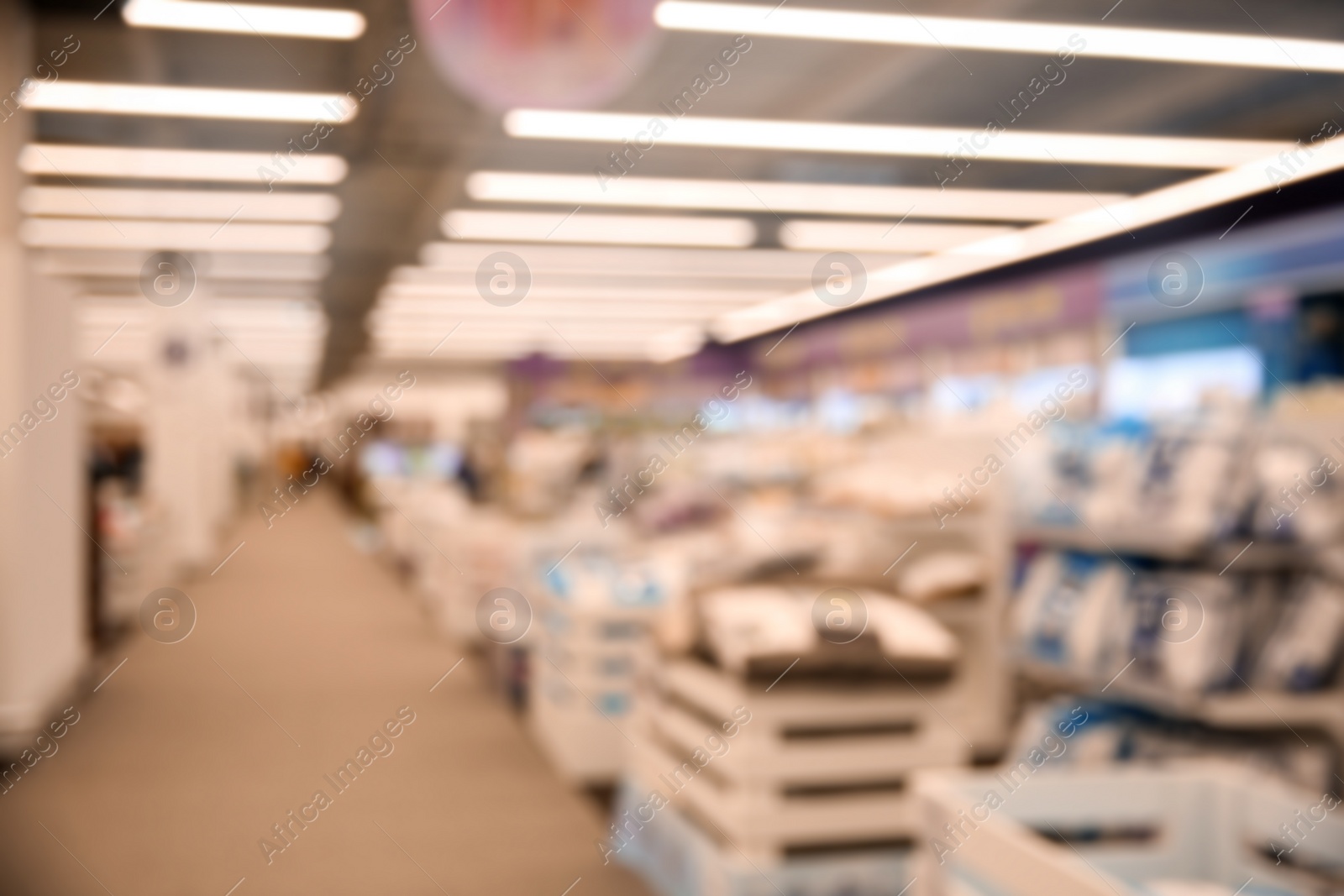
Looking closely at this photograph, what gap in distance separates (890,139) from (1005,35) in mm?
1649

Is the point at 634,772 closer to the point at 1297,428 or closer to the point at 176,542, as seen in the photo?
the point at 1297,428

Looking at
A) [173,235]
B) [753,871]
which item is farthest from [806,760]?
[173,235]

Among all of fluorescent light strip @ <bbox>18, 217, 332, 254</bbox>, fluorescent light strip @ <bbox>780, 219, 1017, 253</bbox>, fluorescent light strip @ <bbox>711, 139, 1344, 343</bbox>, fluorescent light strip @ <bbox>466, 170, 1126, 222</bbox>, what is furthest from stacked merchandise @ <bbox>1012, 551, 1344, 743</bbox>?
fluorescent light strip @ <bbox>18, 217, 332, 254</bbox>

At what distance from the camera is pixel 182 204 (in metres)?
7.27

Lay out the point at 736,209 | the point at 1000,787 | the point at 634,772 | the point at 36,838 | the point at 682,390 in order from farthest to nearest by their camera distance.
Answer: the point at 682,390, the point at 736,209, the point at 36,838, the point at 634,772, the point at 1000,787

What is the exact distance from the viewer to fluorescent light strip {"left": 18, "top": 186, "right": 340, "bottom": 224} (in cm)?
701

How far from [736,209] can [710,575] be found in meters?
4.61

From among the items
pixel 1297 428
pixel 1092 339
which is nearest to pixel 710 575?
pixel 1297 428

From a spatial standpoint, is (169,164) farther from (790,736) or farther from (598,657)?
(790,736)

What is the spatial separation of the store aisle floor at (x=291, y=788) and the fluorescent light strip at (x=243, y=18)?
118 inches

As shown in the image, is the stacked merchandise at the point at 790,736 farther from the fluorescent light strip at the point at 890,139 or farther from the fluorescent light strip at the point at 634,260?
the fluorescent light strip at the point at 634,260

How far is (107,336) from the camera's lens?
1474 cm

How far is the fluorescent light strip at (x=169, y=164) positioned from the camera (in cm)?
589

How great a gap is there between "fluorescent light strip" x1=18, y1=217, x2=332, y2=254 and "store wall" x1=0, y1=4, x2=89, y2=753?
8.69 feet
